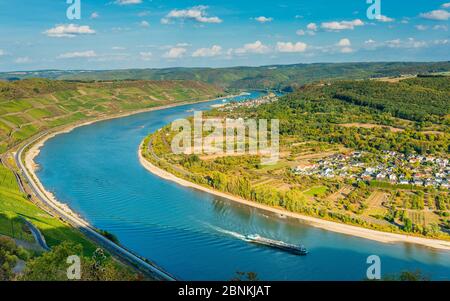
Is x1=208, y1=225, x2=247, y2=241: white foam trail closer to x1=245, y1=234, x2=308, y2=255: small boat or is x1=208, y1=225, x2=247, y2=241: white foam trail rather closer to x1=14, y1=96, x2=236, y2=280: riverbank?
x1=245, y1=234, x2=308, y2=255: small boat

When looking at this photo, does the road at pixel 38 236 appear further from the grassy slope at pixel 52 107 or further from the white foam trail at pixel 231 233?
the white foam trail at pixel 231 233

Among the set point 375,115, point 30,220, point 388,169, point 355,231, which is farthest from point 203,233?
point 375,115

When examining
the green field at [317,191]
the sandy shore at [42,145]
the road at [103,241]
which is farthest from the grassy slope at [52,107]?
the green field at [317,191]

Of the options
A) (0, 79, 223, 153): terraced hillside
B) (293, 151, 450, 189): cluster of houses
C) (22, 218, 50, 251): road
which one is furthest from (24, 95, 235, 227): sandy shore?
(293, 151, 450, 189): cluster of houses

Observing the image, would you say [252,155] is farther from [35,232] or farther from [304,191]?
[35,232]

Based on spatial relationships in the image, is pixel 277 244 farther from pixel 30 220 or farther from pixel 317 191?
pixel 30 220

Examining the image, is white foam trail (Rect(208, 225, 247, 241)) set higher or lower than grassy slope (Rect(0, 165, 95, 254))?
lower

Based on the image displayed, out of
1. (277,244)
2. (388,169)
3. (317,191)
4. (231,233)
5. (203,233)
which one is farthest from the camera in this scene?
(388,169)

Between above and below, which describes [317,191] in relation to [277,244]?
above
